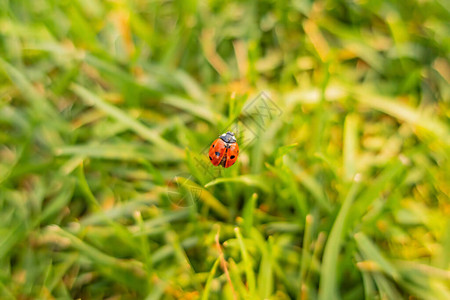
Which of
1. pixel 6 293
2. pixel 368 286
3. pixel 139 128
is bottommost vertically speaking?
pixel 368 286

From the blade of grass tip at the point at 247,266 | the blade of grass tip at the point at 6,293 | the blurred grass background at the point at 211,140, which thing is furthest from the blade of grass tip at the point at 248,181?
the blade of grass tip at the point at 6,293

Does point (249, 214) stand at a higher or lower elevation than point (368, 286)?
higher

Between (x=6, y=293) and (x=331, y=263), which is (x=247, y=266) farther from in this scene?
(x=6, y=293)

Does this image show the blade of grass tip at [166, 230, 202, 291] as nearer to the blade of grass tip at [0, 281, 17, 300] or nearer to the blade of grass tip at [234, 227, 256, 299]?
the blade of grass tip at [234, 227, 256, 299]

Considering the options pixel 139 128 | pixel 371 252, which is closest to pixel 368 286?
pixel 371 252

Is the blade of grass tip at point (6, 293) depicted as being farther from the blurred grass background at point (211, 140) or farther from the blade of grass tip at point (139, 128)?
the blade of grass tip at point (139, 128)

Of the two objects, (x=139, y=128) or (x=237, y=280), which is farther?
(x=139, y=128)

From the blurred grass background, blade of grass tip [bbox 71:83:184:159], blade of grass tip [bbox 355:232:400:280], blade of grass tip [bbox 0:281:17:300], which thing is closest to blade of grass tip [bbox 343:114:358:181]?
→ the blurred grass background
